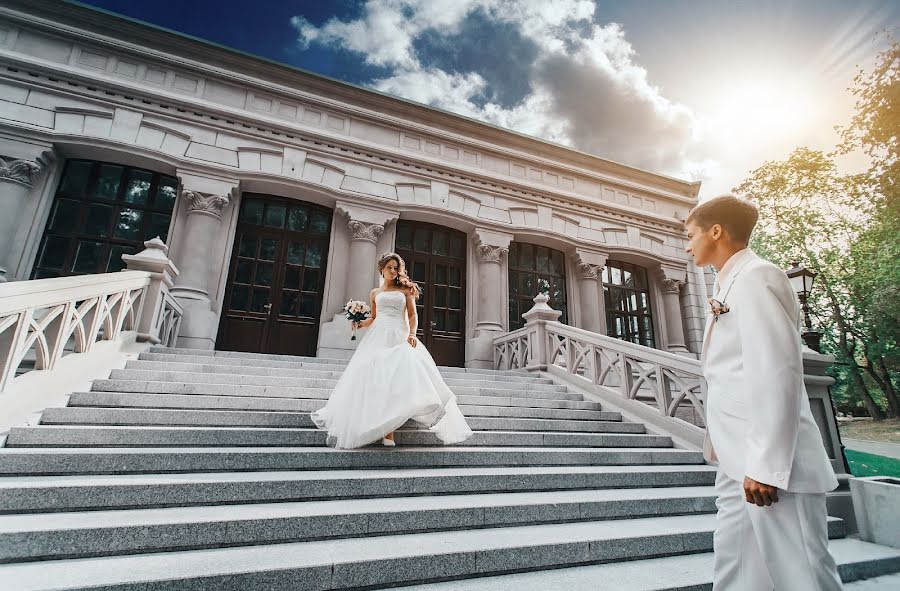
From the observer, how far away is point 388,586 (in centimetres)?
240

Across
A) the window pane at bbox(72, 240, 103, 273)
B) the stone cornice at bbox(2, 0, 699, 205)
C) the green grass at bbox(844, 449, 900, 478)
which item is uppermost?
the stone cornice at bbox(2, 0, 699, 205)

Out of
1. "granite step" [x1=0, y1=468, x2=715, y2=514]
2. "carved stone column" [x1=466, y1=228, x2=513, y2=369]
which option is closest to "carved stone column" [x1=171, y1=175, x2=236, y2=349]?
"granite step" [x1=0, y1=468, x2=715, y2=514]

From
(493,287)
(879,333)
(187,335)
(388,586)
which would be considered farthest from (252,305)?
(879,333)

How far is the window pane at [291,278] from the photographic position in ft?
32.4

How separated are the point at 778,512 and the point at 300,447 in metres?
3.67

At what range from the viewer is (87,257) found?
849 cm

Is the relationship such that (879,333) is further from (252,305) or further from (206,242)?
(206,242)

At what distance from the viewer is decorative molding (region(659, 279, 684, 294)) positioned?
13.7 meters

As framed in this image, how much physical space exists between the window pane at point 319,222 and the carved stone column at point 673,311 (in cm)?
1103

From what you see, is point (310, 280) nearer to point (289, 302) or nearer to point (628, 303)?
point (289, 302)

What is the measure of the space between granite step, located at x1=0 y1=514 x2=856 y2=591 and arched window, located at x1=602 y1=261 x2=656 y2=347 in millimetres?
10482

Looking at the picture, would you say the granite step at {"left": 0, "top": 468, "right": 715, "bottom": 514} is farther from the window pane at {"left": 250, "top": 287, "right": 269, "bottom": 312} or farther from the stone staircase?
the window pane at {"left": 250, "top": 287, "right": 269, "bottom": 312}

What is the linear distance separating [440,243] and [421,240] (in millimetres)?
584

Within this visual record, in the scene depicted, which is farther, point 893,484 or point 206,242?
point 206,242
